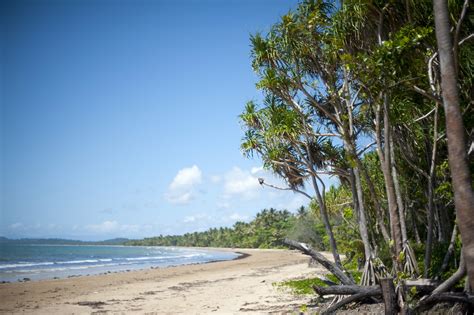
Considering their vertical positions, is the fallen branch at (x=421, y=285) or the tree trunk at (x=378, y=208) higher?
the tree trunk at (x=378, y=208)

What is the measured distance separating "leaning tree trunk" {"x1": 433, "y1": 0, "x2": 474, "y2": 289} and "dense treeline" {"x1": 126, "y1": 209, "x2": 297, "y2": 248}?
5271cm

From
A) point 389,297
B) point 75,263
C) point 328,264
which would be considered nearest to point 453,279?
point 389,297

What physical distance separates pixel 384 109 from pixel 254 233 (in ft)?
234

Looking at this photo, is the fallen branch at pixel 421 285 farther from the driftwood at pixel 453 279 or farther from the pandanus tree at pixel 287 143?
the pandanus tree at pixel 287 143

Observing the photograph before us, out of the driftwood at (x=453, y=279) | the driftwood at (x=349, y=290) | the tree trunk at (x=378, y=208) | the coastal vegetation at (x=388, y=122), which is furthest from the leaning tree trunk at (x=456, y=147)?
the tree trunk at (x=378, y=208)

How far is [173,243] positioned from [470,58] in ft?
444

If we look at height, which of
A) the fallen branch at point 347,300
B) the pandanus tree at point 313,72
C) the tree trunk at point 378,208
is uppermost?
the pandanus tree at point 313,72

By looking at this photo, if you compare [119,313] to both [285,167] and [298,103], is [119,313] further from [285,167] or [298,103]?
[298,103]

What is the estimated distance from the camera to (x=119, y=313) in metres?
9.43

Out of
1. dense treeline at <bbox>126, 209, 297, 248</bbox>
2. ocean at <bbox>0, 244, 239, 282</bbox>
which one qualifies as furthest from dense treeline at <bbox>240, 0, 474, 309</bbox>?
dense treeline at <bbox>126, 209, 297, 248</bbox>

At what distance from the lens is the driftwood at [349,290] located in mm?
5715

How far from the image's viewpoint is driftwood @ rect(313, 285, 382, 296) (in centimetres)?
571

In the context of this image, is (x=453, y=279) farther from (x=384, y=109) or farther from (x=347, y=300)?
(x=384, y=109)

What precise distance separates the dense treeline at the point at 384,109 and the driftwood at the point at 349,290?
1.32 ft
